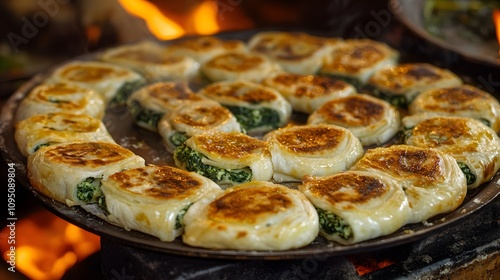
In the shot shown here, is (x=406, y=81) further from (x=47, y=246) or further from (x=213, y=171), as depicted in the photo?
(x=47, y=246)

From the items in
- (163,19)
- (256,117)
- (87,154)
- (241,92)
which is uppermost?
(87,154)

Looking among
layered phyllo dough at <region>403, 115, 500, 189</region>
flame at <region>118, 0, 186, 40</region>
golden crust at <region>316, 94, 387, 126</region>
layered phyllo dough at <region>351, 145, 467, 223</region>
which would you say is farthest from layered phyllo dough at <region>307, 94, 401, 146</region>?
flame at <region>118, 0, 186, 40</region>

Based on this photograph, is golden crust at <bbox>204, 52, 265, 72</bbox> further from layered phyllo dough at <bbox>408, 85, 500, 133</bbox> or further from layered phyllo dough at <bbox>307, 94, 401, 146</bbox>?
layered phyllo dough at <bbox>408, 85, 500, 133</bbox>

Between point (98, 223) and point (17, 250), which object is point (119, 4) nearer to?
point (17, 250)

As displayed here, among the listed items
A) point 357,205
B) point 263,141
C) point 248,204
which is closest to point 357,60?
point 263,141

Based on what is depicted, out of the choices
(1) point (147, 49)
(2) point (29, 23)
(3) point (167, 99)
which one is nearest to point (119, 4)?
(2) point (29, 23)

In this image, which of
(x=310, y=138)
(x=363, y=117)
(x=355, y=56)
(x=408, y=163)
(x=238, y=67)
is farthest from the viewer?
(x=355, y=56)

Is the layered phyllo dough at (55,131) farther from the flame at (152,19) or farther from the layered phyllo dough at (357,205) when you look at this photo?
the flame at (152,19)
